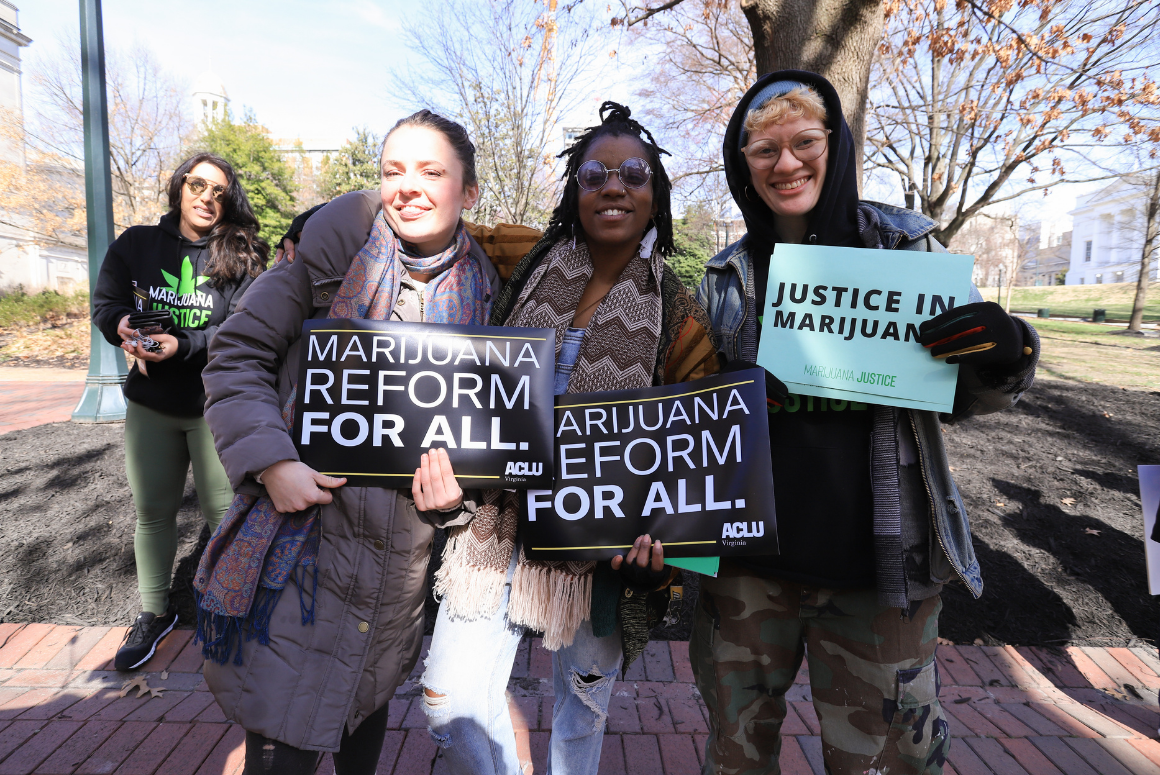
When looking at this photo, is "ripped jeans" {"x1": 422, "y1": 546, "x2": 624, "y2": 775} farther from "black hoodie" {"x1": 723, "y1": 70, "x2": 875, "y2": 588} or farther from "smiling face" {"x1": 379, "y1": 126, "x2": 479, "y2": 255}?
"smiling face" {"x1": 379, "y1": 126, "x2": 479, "y2": 255}

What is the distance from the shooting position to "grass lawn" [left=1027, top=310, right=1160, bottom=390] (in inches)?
381

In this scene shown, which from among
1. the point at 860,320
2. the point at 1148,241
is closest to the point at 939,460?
the point at 860,320

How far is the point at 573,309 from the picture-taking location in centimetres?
191

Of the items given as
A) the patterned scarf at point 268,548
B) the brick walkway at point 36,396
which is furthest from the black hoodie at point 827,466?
the brick walkway at point 36,396

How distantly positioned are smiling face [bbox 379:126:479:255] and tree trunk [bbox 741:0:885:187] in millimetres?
3060

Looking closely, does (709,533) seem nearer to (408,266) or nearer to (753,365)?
(753,365)

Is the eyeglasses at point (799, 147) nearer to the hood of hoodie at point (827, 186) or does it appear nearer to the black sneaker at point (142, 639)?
the hood of hoodie at point (827, 186)

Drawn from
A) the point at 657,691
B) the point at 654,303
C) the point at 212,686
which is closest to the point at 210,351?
the point at 212,686

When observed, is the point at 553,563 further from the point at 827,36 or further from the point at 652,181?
the point at 827,36

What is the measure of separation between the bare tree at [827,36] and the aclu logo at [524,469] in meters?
3.52

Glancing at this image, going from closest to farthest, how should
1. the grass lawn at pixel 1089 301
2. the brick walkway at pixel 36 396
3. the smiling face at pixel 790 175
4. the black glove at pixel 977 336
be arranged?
the black glove at pixel 977 336 < the smiling face at pixel 790 175 < the brick walkway at pixel 36 396 < the grass lawn at pixel 1089 301

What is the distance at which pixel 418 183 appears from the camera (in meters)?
1.73

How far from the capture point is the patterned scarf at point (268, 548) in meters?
1.54

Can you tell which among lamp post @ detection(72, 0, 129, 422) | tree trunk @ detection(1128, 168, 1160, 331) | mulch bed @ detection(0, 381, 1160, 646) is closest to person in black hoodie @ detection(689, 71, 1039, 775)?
mulch bed @ detection(0, 381, 1160, 646)
